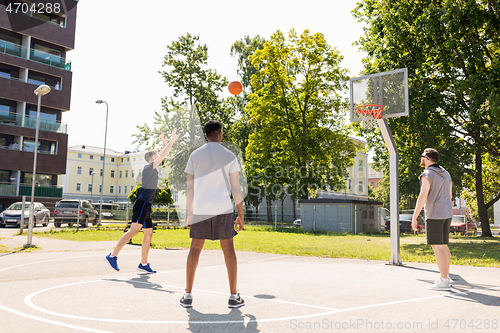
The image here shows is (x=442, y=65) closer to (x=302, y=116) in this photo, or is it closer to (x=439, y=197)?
(x=439, y=197)

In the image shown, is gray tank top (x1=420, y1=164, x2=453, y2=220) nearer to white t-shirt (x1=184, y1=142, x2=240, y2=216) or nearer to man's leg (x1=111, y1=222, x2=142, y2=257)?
white t-shirt (x1=184, y1=142, x2=240, y2=216)

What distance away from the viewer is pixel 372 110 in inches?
390

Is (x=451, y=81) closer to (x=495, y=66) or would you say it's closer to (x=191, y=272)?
(x=495, y=66)

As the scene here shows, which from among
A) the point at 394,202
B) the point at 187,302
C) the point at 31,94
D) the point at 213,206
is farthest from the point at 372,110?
the point at 31,94

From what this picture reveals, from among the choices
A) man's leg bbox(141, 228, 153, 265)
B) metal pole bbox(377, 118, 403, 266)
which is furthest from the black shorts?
metal pole bbox(377, 118, 403, 266)

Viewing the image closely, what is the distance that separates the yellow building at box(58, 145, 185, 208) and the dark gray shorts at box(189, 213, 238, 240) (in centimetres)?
6748

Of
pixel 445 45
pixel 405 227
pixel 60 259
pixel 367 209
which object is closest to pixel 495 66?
pixel 445 45

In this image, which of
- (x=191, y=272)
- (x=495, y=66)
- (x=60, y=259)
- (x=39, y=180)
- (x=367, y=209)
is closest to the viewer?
(x=191, y=272)

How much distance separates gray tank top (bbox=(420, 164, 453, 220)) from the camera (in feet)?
20.0

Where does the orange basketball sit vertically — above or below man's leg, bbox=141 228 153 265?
above

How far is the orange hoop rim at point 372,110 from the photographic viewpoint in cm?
928

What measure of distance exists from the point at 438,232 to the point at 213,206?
3.58 meters

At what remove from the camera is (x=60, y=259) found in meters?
9.07

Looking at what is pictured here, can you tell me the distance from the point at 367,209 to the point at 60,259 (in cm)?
2127
